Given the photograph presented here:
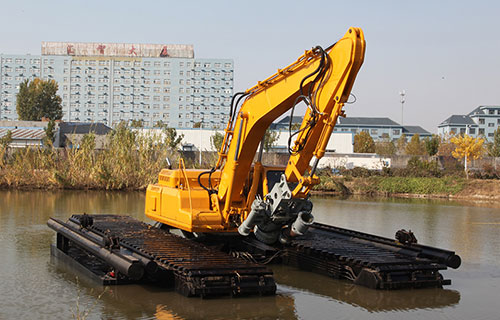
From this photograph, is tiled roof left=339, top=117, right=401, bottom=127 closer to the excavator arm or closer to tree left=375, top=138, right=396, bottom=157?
tree left=375, top=138, right=396, bottom=157

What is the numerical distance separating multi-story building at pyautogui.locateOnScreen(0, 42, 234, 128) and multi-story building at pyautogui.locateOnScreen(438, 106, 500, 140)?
48.4 metres

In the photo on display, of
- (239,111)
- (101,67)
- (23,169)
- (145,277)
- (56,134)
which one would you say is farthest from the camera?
(101,67)

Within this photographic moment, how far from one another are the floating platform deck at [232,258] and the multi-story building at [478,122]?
121 meters

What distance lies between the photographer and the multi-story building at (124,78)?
120 m

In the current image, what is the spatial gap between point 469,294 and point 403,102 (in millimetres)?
102818

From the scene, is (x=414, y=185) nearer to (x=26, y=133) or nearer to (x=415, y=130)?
(x=26, y=133)

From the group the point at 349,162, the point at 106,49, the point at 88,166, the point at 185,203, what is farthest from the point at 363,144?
the point at 185,203

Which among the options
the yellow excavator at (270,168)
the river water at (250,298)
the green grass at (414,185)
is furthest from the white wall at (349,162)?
the yellow excavator at (270,168)

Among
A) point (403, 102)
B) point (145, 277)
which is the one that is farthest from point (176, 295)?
point (403, 102)

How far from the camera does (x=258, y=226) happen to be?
11195 mm

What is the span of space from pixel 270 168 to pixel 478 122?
417ft

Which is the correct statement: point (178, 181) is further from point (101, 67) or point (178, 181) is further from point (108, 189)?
point (101, 67)

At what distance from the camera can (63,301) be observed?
999 centimetres

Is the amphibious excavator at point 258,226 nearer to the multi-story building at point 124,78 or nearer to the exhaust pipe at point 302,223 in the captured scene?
the exhaust pipe at point 302,223
